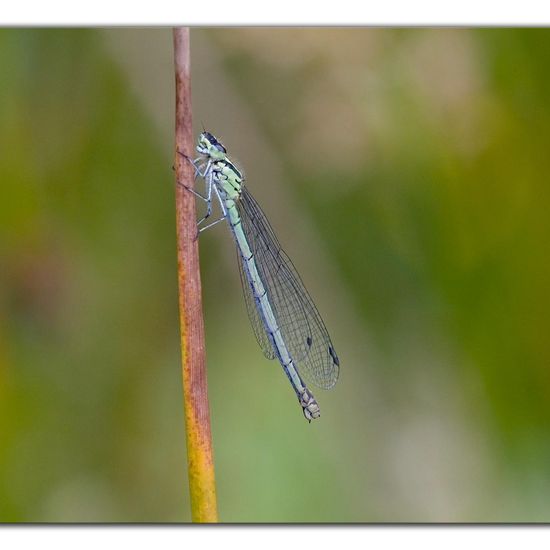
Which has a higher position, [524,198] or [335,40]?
[335,40]

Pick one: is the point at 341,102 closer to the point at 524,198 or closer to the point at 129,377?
the point at 524,198

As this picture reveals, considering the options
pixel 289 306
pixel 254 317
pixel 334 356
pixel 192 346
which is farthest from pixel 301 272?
pixel 192 346

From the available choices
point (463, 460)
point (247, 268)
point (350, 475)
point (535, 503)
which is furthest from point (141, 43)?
point (535, 503)
